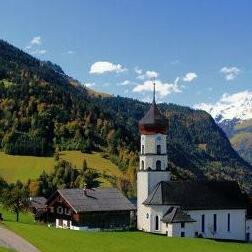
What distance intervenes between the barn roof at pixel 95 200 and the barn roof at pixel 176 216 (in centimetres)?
1021

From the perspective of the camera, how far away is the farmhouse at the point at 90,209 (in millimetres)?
103812

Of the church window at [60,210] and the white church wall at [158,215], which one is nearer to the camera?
the white church wall at [158,215]

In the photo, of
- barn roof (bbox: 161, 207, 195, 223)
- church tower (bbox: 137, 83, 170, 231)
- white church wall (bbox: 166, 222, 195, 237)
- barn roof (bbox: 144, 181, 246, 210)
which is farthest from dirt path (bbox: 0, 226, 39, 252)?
church tower (bbox: 137, 83, 170, 231)

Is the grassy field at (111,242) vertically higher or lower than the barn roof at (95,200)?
lower

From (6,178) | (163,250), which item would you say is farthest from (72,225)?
(6,178)

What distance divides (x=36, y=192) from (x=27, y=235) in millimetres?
84238

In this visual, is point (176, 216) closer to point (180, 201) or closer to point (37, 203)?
point (180, 201)

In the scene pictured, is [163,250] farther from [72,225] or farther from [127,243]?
[72,225]

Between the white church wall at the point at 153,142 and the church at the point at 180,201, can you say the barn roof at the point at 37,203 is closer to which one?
the church at the point at 180,201

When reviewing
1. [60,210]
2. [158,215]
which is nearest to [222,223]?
[158,215]

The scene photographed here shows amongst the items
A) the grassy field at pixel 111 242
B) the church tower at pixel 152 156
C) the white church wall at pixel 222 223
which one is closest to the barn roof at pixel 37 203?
the church tower at pixel 152 156

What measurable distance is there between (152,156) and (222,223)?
49.3 ft

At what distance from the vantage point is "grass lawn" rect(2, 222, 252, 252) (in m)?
74.4

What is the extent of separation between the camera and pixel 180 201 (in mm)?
101500
